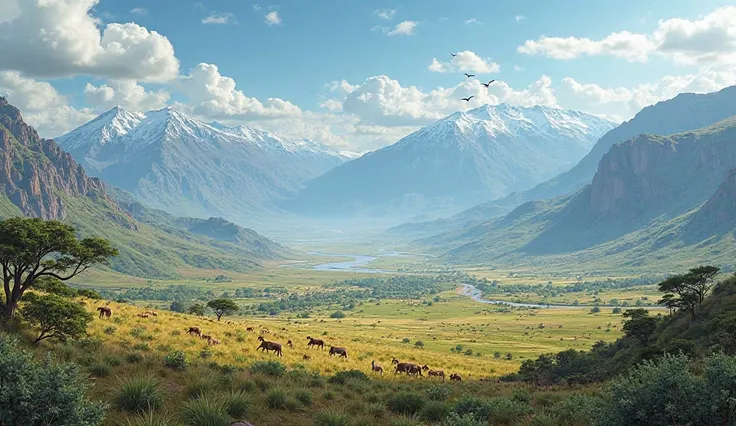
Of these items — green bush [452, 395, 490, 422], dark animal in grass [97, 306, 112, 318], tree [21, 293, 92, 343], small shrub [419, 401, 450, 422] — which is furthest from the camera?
dark animal in grass [97, 306, 112, 318]

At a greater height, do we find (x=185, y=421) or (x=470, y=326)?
(x=185, y=421)

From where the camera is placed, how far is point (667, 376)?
37.4ft

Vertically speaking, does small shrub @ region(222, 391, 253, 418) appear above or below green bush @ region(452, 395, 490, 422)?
above

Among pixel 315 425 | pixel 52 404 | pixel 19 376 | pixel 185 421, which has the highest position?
pixel 19 376

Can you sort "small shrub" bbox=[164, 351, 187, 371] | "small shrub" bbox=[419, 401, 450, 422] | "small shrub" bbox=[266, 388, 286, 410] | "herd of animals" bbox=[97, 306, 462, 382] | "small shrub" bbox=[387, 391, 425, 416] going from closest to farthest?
1. "small shrub" bbox=[266, 388, 286, 410]
2. "small shrub" bbox=[419, 401, 450, 422]
3. "small shrub" bbox=[387, 391, 425, 416]
4. "small shrub" bbox=[164, 351, 187, 371]
5. "herd of animals" bbox=[97, 306, 462, 382]

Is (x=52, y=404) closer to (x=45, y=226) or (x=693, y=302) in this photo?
(x=45, y=226)

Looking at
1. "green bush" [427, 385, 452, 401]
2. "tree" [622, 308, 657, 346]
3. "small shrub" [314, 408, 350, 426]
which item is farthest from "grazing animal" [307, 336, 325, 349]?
"tree" [622, 308, 657, 346]

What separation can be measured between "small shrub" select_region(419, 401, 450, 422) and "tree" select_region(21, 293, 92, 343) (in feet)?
54.0

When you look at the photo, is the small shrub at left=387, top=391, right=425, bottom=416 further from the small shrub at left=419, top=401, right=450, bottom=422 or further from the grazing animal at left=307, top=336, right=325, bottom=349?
the grazing animal at left=307, top=336, right=325, bottom=349

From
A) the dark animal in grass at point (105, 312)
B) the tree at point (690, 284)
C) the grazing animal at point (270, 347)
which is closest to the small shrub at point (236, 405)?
the grazing animal at point (270, 347)

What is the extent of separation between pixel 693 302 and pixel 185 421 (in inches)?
2059

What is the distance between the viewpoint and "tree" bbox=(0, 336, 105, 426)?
980 centimetres

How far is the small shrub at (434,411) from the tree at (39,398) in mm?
10946

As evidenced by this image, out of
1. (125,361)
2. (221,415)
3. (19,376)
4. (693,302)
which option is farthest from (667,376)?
(693,302)
